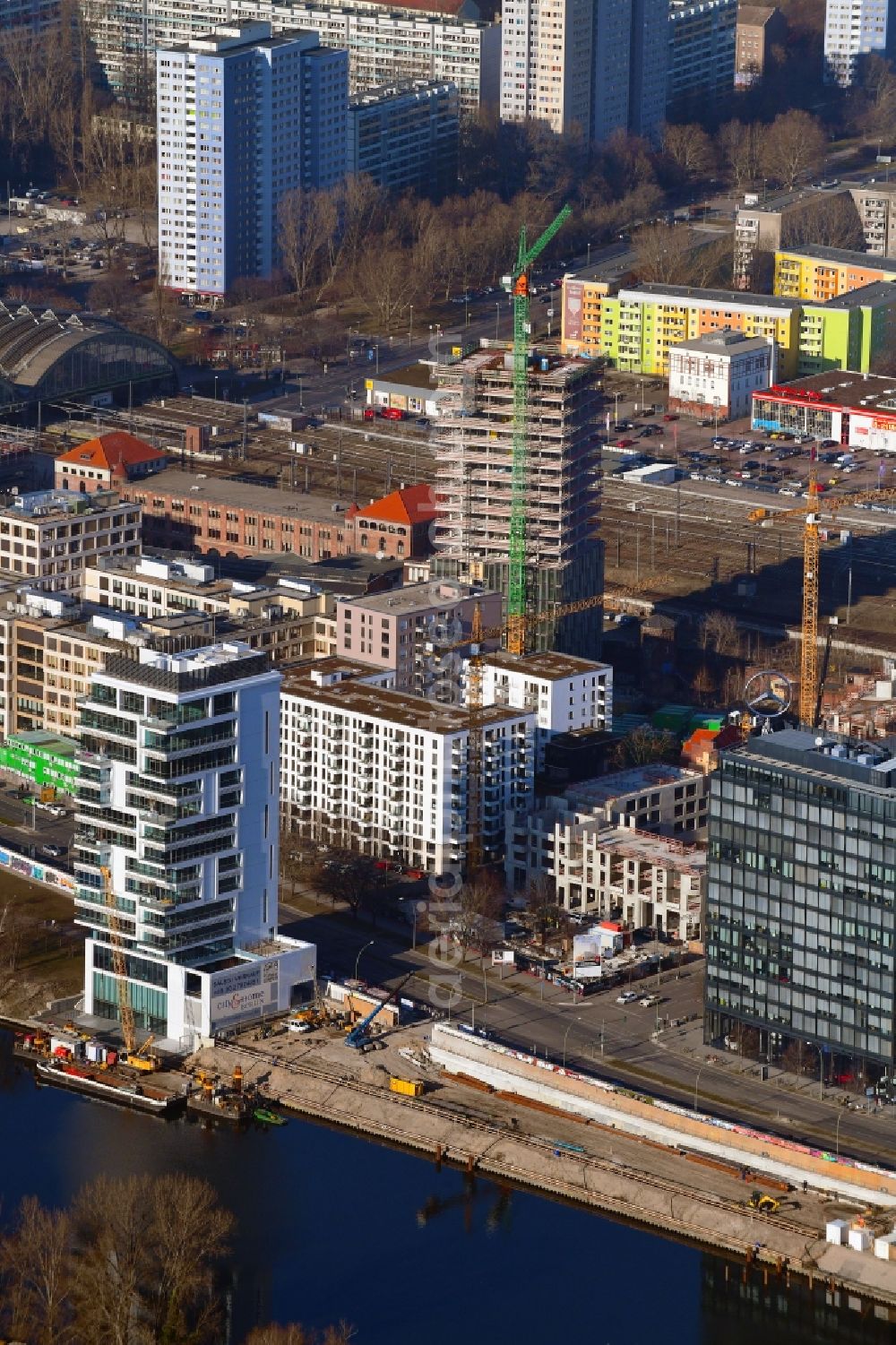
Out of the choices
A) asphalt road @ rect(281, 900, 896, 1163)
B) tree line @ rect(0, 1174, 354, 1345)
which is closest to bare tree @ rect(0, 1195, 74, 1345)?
tree line @ rect(0, 1174, 354, 1345)

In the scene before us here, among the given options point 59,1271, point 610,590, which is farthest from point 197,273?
point 59,1271

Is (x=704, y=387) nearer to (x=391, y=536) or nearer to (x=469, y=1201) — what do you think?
(x=391, y=536)

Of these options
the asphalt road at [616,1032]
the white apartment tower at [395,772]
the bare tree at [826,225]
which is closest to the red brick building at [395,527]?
the white apartment tower at [395,772]

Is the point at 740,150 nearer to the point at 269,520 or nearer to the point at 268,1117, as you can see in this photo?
the point at 269,520

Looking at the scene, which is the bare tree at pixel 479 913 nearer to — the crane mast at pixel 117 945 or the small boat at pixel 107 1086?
the crane mast at pixel 117 945

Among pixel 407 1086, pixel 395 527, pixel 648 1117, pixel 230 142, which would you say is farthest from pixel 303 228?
pixel 648 1117
